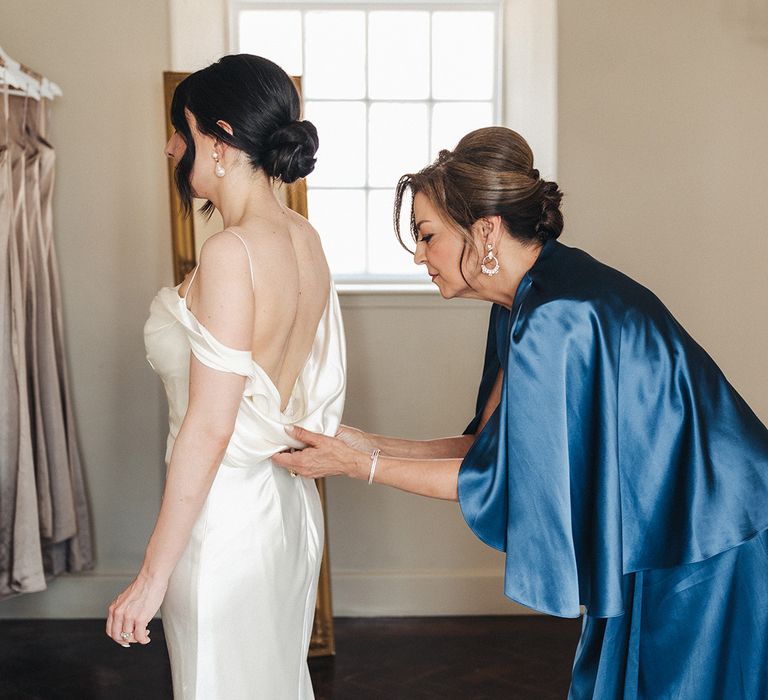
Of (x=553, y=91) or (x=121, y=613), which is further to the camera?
(x=553, y=91)

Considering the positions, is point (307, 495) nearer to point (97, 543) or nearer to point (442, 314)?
point (442, 314)

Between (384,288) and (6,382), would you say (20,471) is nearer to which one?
(6,382)

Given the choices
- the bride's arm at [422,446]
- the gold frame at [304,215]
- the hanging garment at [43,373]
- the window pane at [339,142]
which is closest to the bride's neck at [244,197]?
the bride's arm at [422,446]

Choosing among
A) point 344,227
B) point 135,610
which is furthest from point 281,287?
point 344,227

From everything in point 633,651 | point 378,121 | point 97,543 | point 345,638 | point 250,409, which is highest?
point 378,121

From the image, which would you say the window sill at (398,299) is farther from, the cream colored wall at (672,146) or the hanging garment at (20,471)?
the hanging garment at (20,471)

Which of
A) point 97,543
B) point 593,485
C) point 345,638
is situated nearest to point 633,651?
point 593,485

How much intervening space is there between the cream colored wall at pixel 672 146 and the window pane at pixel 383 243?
847 millimetres

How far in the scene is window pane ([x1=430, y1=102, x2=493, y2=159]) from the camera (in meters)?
4.43

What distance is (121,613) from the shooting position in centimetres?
173

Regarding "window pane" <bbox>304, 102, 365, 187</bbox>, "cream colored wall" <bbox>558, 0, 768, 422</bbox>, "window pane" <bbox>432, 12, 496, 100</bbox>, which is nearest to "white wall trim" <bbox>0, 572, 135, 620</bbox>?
"window pane" <bbox>304, 102, 365, 187</bbox>

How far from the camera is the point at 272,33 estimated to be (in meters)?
4.38

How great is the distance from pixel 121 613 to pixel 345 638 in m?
2.45

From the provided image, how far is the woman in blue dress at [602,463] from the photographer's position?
1719 mm
